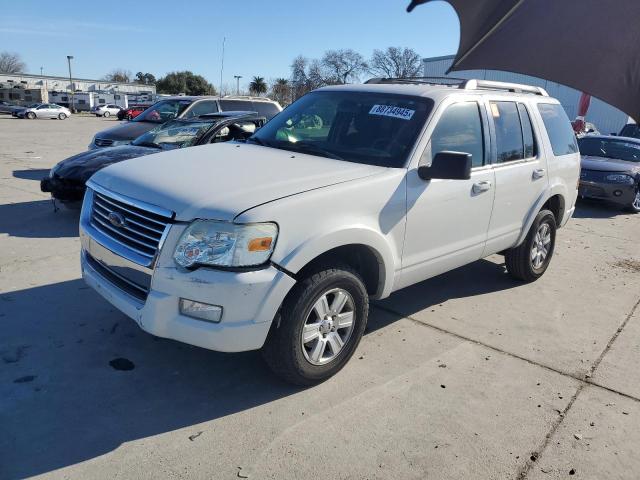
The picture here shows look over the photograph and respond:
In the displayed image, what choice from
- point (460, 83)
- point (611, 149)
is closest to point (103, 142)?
point (460, 83)

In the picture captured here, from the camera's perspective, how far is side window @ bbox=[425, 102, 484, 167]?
13.1ft

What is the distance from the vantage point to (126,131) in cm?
1062

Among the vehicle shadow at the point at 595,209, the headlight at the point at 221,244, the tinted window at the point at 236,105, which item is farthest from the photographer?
the tinted window at the point at 236,105

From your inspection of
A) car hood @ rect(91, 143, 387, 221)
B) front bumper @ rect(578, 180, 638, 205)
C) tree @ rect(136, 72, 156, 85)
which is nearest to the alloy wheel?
car hood @ rect(91, 143, 387, 221)

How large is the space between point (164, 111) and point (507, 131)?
913cm

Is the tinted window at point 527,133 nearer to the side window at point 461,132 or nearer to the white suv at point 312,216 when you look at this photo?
the white suv at point 312,216

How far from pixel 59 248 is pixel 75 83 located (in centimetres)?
8878

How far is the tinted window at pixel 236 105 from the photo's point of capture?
12366 millimetres

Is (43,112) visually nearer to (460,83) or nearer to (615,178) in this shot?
(615,178)

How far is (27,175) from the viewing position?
11.0m

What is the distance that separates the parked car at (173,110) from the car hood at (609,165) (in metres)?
7.20

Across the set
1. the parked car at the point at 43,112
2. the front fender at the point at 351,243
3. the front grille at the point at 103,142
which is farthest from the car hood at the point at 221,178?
the parked car at the point at 43,112

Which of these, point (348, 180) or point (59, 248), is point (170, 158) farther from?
point (59, 248)

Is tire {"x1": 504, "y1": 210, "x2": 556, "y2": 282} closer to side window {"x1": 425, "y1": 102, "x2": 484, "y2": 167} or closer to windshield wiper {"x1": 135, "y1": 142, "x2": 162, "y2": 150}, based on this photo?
side window {"x1": 425, "y1": 102, "x2": 484, "y2": 167}
